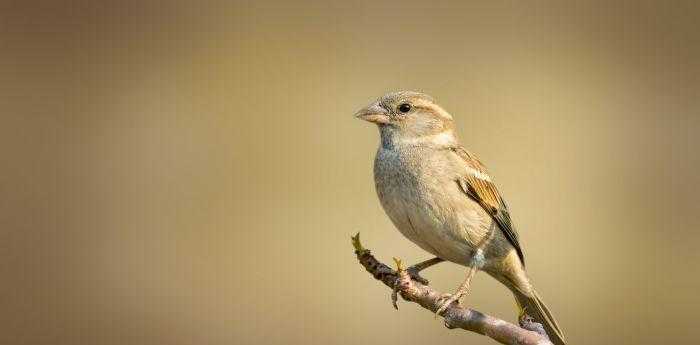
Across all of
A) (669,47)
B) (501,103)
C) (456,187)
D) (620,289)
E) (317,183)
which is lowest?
(620,289)

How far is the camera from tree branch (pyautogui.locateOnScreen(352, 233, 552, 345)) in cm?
217

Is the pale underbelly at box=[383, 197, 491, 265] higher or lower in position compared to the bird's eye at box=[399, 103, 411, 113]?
lower

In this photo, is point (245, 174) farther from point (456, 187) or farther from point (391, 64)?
point (456, 187)

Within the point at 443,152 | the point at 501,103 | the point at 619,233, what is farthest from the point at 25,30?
the point at 443,152

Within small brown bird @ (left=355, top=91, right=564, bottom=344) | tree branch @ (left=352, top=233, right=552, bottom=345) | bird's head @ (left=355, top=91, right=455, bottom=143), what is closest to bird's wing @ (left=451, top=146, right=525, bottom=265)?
small brown bird @ (left=355, top=91, right=564, bottom=344)

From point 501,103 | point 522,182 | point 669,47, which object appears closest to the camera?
point 522,182

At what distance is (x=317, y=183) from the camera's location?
8688 mm

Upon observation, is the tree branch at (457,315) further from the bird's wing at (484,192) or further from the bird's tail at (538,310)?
the bird's wing at (484,192)

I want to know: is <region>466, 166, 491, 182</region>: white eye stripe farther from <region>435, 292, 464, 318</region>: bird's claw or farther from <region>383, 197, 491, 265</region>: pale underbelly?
<region>435, 292, 464, 318</region>: bird's claw

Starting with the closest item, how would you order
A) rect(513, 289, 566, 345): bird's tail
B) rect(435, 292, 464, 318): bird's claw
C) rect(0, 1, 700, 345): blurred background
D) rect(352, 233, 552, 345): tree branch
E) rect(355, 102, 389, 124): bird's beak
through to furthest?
rect(352, 233, 552, 345): tree branch, rect(435, 292, 464, 318): bird's claw, rect(513, 289, 566, 345): bird's tail, rect(355, 102, 389, 124): bird's beak, rect(0, 1, 700, 345): blurred background

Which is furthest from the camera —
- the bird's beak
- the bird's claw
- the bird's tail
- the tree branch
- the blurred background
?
the blurred background

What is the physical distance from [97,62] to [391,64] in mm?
3287

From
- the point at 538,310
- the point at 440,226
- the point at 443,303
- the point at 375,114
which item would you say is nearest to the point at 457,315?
the point at 443,303

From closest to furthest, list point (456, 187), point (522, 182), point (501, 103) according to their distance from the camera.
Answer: point (456, 187) < point (522, 182) < point (501, 103)
